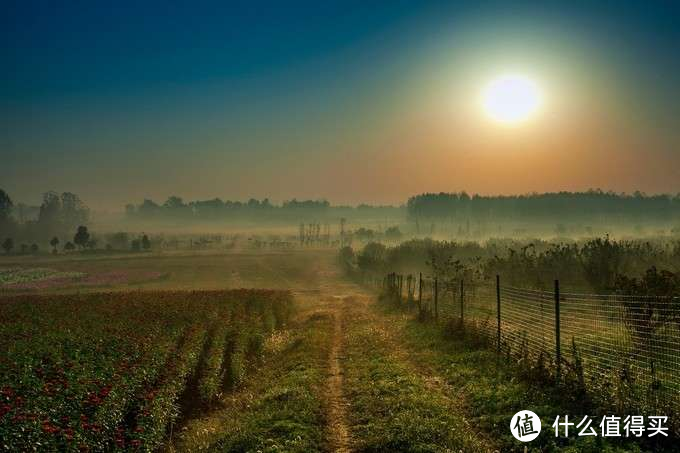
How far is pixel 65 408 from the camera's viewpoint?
14.9 meters

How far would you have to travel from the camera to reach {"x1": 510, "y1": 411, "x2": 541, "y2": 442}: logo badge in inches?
399

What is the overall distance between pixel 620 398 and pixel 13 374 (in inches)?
774

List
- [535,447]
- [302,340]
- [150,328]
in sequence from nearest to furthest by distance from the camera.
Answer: [535,447], [302,340], [150,328]

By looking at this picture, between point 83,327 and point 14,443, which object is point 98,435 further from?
point 83,327

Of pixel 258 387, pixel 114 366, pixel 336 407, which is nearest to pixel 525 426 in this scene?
pixel 336 407

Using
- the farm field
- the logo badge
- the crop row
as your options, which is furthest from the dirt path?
the crop row

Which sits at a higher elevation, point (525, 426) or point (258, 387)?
point (525, 426)

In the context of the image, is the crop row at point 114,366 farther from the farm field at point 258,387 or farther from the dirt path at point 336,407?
the dirt path at point 336,407

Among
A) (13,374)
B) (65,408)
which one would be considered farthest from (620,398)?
(13,374)

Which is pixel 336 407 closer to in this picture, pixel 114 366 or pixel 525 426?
pixel 525 426

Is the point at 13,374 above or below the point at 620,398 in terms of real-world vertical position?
below

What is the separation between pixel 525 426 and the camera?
10484 millimetres

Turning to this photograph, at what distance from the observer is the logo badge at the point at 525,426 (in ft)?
33.2

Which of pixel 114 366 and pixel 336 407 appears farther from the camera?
pixel 114 366
